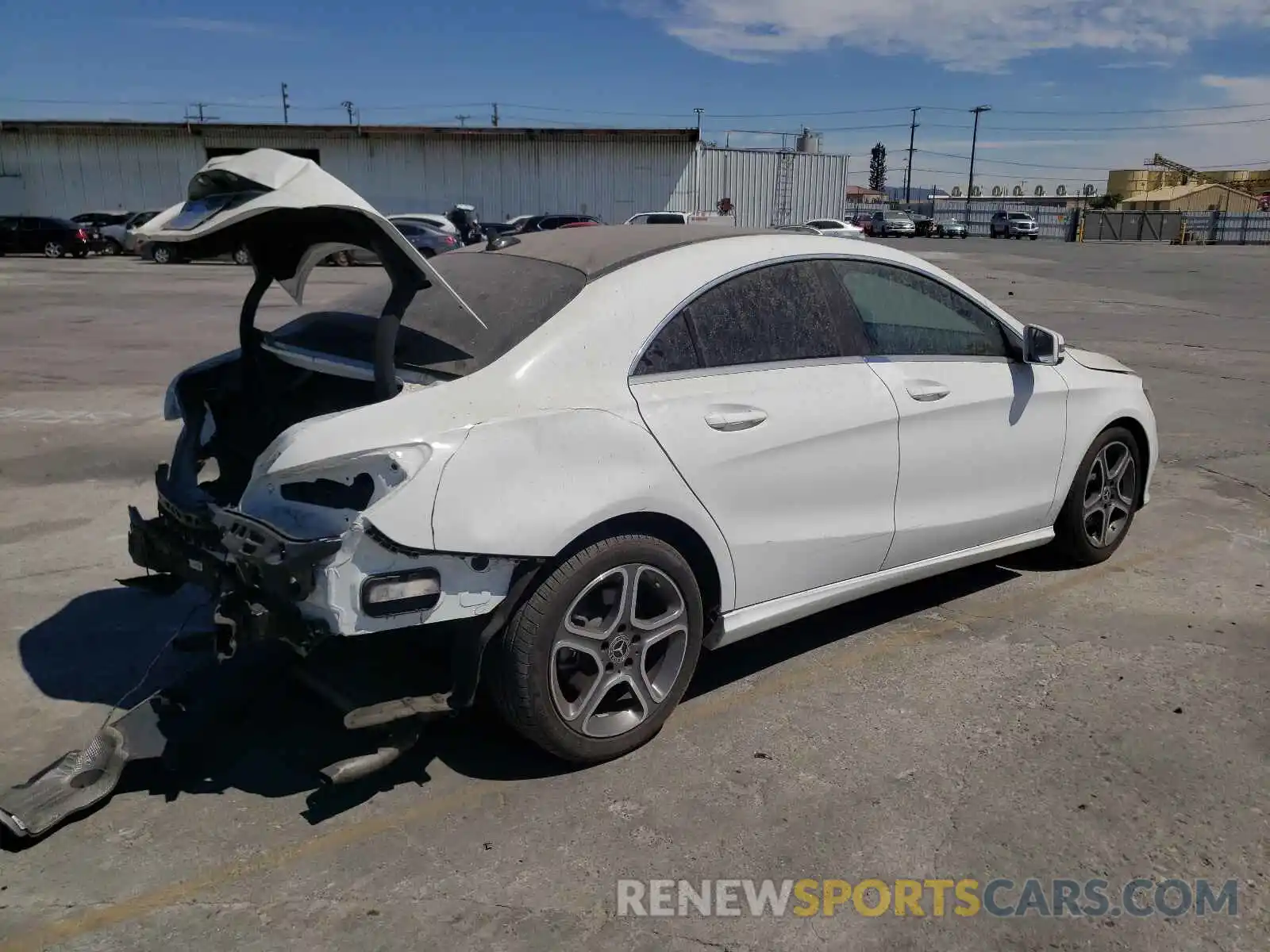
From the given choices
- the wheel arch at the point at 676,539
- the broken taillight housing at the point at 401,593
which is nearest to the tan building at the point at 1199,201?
the wheel arch at the point at 676,539

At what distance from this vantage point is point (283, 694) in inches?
151

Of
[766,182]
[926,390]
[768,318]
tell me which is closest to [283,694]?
[768,318]

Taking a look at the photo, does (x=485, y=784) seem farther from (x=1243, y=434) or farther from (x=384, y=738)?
(x=1243, y=434)

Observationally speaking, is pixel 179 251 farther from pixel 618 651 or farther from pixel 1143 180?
pixel 1143 180

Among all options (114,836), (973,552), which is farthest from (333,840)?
(973,552)

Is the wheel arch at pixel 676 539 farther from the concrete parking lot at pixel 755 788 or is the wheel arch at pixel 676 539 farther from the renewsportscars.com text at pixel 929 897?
the renewsportscars.com text at pixel 929 897

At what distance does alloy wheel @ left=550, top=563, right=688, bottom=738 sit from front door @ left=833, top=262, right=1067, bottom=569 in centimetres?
118

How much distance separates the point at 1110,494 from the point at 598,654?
328 centimetres

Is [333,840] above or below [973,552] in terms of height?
below

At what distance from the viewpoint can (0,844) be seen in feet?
9.75

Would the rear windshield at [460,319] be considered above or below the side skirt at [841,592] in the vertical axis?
above

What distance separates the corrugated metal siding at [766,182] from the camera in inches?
1768

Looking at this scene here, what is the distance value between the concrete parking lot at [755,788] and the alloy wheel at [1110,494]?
21 cm

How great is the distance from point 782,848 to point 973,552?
204 centimetres
